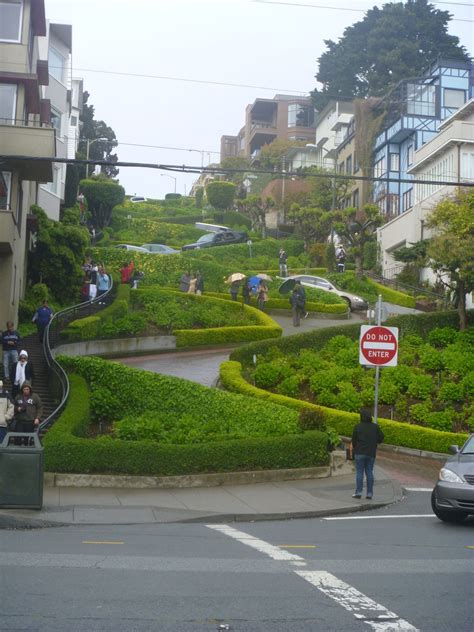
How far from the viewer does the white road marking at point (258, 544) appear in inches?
459

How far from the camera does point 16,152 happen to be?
30.4m

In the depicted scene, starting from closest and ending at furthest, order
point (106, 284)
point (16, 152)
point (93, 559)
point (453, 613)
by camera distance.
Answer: point (453, 613)
point (93, 559)
point (16, 152)
point (106, 284)

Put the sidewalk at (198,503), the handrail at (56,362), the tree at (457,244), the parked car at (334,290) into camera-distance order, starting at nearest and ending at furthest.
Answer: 1. the sidewalk at (198,503)
2. the handrail at (56,362)
3. the tree at (457,244)
4. the parked car at (334,290)

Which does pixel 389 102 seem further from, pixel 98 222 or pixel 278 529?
pixel 278 529

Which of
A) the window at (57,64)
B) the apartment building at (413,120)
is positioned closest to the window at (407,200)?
the apartment building at (413,120)

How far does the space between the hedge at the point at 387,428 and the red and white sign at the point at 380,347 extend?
1661mm

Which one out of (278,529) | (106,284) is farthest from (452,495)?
(106,284)

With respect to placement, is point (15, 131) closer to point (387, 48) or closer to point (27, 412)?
point (27, 412)

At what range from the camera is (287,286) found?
46156mm

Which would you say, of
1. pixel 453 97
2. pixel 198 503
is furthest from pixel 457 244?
pixel 453 97

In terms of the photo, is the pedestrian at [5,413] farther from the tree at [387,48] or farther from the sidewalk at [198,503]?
the tree at [387,48]

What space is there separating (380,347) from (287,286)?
25.5m

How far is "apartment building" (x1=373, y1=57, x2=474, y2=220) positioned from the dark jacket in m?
50.7

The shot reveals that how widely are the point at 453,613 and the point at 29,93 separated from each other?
27317mm
